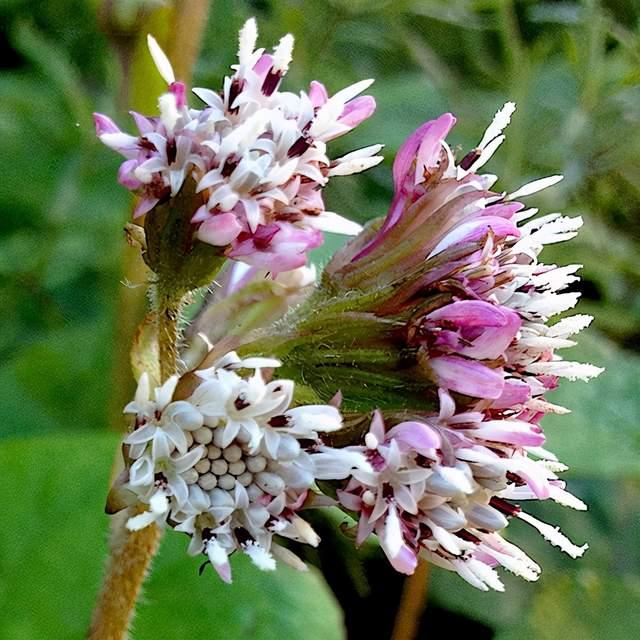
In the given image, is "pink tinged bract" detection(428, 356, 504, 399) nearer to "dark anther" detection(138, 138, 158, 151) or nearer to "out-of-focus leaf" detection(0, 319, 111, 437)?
"dark anther" detection(138, 138, 158, 151)

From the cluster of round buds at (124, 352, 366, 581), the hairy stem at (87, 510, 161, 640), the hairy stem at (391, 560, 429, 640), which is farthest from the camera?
the hairy stem at (391, 560, 429, 640)

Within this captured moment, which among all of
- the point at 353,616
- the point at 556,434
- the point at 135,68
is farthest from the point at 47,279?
the point at 556,434

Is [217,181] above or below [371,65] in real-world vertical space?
below

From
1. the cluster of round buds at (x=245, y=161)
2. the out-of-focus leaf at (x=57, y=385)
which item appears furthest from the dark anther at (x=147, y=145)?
the out-of-focus leaf at (x=57, y=385)

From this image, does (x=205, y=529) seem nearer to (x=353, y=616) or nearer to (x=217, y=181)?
(x=217, y=181)

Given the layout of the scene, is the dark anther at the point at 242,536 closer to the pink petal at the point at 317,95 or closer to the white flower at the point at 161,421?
the white flower at the point at 161,421

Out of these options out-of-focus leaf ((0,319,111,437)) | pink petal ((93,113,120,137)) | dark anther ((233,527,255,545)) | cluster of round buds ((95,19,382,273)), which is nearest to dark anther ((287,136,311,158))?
cluster of round buds ((95,19,382,273))
